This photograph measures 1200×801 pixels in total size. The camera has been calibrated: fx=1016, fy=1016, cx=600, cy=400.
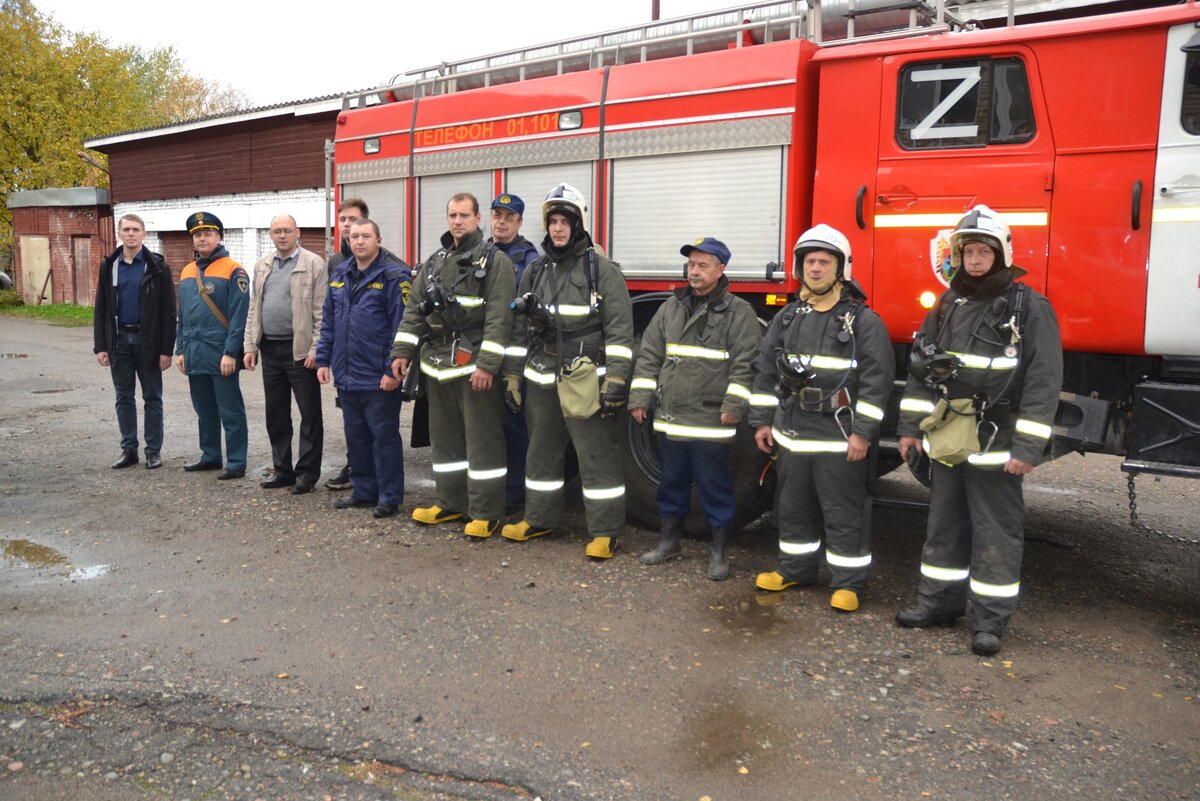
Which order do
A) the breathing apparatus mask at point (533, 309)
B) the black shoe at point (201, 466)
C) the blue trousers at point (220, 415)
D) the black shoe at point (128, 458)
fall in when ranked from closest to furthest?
the breathing apparatus mask at point (533, 309) → the blue trousers at point (220, 415) → the black shoe at point (201, 466) → the black shoe at point (128, 458)

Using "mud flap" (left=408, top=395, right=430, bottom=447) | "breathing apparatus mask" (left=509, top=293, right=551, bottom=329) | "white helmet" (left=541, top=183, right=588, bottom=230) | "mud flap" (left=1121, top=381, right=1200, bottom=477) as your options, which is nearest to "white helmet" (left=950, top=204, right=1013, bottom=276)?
"mud flap" (left=1121, top=381, right=1200, bottom=477)

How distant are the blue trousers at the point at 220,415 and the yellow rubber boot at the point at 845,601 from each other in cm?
465

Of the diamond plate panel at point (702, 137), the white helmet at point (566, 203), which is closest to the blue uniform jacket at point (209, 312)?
the white helmet at point (566, 203)

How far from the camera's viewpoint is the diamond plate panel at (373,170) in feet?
24.7

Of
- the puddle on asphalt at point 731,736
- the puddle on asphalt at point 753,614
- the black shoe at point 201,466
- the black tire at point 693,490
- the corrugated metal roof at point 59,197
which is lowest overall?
the puddle on asphalt at point 731,736

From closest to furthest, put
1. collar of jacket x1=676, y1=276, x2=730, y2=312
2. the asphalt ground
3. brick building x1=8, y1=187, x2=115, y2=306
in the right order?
the asphalt ground, collar of jacket x1=676, y1=276, x2=730, y2=312, brick building x1=8, y1=187, x2=115, y2=306

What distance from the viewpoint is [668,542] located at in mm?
5574

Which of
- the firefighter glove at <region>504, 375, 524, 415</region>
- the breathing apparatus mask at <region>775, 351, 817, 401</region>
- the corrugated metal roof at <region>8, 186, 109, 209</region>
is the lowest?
the firefighter glove at <region>504, 375, 524, 415</region>

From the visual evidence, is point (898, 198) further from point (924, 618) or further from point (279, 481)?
point (279, 481)

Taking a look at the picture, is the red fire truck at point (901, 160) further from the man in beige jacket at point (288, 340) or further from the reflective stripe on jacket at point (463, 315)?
the man in beige jacket at point (288, 340)

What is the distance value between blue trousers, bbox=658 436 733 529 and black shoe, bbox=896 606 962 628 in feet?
3.47

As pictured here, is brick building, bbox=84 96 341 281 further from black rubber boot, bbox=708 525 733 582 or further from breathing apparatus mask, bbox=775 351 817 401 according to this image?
breathing apparatus mask, bbox=775 351 817 401

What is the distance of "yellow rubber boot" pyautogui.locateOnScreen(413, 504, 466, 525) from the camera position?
6.26 m

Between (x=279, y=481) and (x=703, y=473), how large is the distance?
11.1 ft
